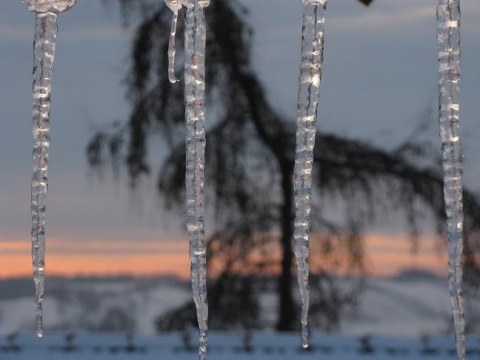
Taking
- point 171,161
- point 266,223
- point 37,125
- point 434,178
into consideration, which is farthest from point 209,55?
point 37,125

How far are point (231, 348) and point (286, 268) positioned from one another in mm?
3133

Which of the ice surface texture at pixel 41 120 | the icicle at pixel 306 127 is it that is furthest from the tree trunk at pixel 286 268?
the icicle at pixel 306 127

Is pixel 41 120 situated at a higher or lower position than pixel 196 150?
higher

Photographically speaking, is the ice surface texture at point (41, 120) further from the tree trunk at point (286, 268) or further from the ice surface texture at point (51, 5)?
the tree trunk at point (286, 268)

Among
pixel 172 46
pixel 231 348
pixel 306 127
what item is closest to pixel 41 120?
pixel 172 46

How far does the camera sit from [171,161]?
28.3ft

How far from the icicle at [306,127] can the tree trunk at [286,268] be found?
5405mm

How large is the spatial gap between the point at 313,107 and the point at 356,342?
8.98ft

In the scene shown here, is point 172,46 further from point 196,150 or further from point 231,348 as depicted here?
point 231,348

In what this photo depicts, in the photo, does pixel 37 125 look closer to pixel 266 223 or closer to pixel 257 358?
pixel 257 358

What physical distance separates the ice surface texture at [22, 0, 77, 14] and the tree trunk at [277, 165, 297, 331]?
5.42m

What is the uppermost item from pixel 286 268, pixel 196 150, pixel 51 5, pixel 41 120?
pixel 51 5

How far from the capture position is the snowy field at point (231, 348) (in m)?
5.60

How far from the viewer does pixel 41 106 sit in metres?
3.51
